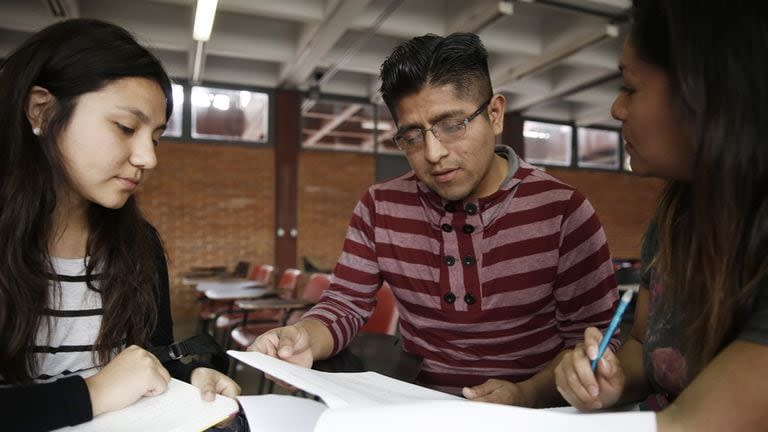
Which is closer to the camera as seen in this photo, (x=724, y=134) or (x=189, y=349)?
(x=724, y=134)

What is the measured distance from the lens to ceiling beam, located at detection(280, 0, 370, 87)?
509 centimetres

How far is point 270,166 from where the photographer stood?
784cm

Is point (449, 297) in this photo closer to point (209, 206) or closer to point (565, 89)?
point (209, 206)

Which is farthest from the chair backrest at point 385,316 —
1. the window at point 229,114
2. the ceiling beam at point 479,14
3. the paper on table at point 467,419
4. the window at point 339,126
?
the window at point 339,126

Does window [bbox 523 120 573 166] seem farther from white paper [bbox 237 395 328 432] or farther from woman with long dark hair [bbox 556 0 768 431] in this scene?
white paper [bbox 237 395 328 432]

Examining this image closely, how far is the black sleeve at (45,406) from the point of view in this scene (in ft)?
2.44

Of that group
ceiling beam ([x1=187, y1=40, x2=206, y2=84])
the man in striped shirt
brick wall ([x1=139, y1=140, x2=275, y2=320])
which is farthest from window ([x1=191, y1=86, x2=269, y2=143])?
the man in striped shirt

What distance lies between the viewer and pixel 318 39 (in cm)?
579

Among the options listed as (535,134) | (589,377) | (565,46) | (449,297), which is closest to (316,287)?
(449,297)

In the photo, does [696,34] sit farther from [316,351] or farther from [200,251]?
[200,251]

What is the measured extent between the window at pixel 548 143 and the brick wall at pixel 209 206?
4.59m

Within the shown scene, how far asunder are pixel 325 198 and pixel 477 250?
22.8 feet

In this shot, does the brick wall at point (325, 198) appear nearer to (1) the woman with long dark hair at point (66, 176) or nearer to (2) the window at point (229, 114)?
(2) the window at point (229, 114)

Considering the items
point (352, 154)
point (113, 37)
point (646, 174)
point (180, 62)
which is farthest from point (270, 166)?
point (646, 174)
